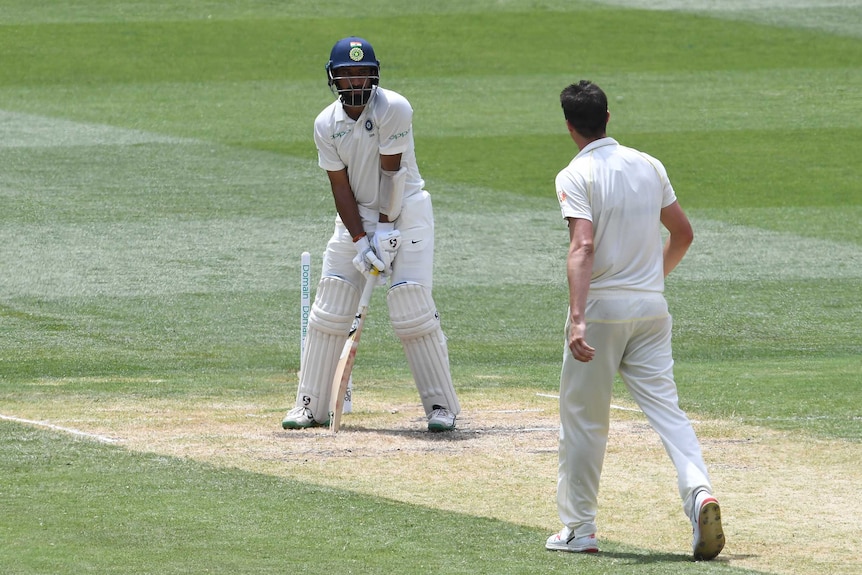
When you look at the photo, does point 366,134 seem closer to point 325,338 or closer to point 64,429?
point 325,338

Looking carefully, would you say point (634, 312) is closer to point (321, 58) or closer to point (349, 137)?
point (349, 137)

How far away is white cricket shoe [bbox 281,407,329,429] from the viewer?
8.74m

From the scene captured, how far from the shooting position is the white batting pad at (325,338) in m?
8.78

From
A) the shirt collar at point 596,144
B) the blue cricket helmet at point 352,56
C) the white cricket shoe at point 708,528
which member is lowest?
the white cricket shoe at point 708,528

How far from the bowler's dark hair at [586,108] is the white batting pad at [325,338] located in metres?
2.88

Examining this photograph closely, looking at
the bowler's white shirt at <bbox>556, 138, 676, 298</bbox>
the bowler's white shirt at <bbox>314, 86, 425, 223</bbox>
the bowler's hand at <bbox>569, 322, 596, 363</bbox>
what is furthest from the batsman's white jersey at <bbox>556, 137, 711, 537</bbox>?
the bowler's white shirt at <bbox>314, 86, 425, 223</bbox>

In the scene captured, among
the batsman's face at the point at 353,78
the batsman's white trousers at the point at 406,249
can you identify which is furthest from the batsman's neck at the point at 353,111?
the batsman's white trousers at the point at 406,249

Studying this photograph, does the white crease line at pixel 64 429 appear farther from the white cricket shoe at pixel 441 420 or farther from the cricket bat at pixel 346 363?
the white cricket shoe at pixel 441 420

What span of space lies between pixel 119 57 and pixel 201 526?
19937 mm

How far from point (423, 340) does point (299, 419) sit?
2.72ft

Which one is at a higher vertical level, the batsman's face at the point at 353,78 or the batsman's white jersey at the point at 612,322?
the batsman's face at the point at 353,78

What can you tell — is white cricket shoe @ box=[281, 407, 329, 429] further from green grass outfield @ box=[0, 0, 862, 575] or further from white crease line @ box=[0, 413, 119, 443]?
white crease line @ box=[0, 413, 119, 443]

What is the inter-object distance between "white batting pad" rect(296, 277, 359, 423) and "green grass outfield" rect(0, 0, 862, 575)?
30 centimetres

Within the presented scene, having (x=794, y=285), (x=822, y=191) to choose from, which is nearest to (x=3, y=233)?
(x=794, y=285)
